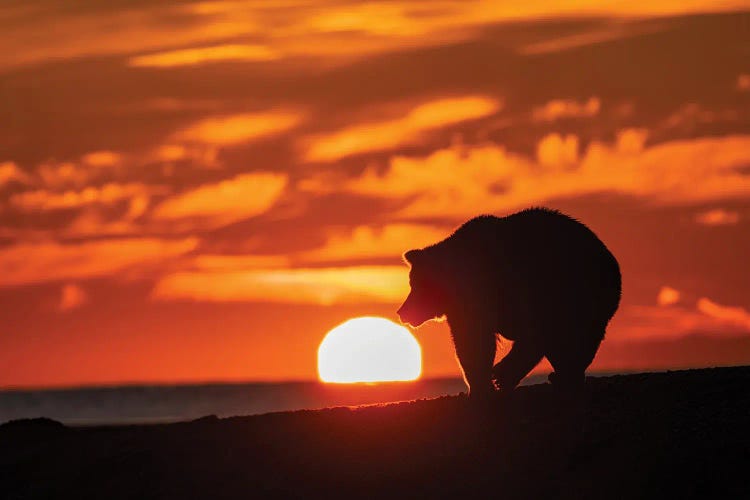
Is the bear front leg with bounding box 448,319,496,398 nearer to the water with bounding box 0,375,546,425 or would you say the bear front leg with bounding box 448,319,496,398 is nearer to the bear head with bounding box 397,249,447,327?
the bear head with bounding box 397,249,447,327

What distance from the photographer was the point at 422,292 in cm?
2508

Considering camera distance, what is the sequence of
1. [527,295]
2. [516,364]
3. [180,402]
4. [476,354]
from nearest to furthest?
[527,295] → [476,354] → [516,364] → [180,402]

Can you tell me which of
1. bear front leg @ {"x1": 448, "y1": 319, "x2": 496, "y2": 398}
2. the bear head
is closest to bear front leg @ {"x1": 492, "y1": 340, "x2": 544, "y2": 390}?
bear front leg @ {"x1": 448, "y1": 319, "x2": 496, "y2": 398}

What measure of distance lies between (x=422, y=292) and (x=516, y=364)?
6.70ft

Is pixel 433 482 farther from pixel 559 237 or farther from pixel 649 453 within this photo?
pixel 559 237

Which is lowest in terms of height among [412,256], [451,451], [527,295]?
[451,451]

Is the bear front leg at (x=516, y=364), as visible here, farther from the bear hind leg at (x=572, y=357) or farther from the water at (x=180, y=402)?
the water at (x=180, y=402)

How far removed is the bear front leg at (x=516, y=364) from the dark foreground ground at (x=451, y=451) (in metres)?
0.32

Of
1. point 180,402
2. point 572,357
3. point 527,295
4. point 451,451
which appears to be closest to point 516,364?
point 572,357

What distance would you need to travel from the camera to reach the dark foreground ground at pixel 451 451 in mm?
19531

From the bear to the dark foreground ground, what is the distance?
0.55m

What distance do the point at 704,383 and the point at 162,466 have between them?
743 centimetres

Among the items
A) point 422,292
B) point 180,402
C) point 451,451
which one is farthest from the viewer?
point 180,402

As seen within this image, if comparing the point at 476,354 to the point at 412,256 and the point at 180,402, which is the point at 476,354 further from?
the point at 180,402
